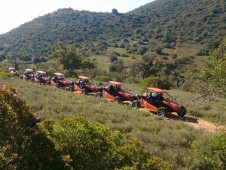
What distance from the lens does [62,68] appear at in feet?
162

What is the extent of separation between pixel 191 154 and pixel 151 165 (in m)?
4.51

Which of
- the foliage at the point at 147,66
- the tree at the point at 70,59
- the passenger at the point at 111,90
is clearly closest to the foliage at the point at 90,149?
the passenger at the point at 111,90

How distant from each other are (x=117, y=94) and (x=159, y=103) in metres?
3.84

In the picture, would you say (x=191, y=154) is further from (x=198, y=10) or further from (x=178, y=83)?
(x=198, y=10)

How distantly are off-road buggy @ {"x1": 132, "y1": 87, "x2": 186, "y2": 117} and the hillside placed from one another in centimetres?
4153

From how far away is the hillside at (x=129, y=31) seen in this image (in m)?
69.9

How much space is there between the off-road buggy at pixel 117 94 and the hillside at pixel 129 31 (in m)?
39.6

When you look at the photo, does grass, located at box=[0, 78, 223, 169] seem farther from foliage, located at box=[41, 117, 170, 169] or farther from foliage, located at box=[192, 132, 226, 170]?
foliage, located at box=[41, 117, 170, 169]

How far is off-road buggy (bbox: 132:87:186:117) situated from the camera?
1792 centimetres

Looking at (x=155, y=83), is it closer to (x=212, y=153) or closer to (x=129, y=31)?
(x=212, y=153)

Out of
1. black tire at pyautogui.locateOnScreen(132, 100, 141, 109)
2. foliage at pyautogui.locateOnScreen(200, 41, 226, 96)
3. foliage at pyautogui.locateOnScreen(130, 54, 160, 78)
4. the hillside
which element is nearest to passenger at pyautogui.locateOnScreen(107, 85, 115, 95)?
black tire at pyautogui.locateOnScreen(132, 100, 141, 109)

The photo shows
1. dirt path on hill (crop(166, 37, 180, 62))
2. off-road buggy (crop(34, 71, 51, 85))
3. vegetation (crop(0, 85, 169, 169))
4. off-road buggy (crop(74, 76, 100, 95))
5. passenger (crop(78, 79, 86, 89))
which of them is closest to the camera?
vegetation (crop(0, 85, 169, 169))

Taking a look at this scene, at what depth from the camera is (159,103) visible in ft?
60.9

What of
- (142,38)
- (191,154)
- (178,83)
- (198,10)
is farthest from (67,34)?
(191,154)
